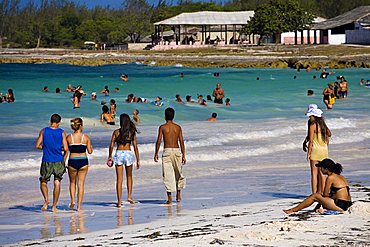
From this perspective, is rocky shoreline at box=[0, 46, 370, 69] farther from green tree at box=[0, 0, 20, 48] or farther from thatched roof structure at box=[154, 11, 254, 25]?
green tree at box=[0, 0, 20, 48]

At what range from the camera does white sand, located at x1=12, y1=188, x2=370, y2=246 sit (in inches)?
338

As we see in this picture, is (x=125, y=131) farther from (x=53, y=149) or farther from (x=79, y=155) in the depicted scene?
(x=53, y=149)

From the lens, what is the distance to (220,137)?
22.8 m

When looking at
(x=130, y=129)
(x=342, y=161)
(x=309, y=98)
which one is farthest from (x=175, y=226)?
(x=309, y=98)

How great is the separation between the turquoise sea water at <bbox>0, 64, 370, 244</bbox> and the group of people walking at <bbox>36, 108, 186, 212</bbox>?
2.52 ft

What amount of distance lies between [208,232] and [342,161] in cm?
915

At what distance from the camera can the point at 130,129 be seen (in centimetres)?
1212

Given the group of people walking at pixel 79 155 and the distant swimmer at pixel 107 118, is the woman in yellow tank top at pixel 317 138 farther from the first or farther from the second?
the distant swimmer at pixel 107 118

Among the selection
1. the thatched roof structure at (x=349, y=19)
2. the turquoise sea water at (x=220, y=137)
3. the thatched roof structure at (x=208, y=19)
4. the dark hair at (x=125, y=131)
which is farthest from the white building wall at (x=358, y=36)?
the dark hair at (x=125, y=131)

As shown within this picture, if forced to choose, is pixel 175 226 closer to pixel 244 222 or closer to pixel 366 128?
pixel 244 222

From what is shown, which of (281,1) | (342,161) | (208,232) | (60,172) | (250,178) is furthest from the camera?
(281,1)

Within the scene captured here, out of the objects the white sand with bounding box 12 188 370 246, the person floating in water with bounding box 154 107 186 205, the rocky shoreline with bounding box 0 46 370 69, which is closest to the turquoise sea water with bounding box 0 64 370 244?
the person floating in water with bounding box 154 107 186 205

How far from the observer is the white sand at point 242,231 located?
28.2 feet

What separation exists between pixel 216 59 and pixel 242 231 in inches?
2898
